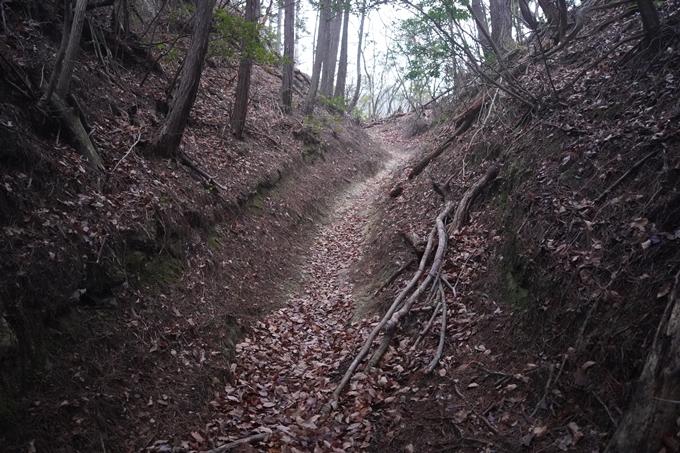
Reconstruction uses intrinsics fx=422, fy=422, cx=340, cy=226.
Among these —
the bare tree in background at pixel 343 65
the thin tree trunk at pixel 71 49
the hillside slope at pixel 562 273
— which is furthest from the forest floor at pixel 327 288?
the bare tree in background at pixel 343 65

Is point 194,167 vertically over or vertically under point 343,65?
under

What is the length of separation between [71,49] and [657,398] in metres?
8.53

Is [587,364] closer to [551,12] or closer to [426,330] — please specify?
[426,330]

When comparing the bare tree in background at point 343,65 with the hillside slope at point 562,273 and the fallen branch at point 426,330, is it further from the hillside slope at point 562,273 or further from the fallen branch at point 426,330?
the fallen branch at point 426,330

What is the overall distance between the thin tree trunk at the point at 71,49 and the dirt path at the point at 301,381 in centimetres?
505

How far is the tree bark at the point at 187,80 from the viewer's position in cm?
865

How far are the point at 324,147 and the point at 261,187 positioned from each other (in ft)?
23.0

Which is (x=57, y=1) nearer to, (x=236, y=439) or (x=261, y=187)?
(x=261, y=187)

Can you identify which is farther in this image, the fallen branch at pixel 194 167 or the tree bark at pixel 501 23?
the tree bark at pixel 501 23

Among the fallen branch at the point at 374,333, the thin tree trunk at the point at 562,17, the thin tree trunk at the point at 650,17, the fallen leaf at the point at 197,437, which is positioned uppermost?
the thin tree trunk at the point at 562,17

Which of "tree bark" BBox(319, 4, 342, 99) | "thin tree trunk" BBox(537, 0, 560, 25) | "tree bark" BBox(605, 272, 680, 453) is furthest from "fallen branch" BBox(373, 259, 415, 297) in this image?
"tree bark" BBox(319, 4, 342, 99)

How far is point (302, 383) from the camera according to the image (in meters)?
6.13

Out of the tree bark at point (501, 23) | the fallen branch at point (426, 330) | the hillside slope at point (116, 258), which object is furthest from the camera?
the tree bark at point (501, 23)

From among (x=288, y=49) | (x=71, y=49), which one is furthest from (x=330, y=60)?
(x=71, y=49)
